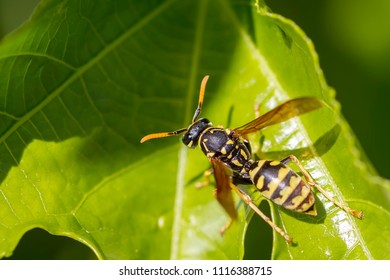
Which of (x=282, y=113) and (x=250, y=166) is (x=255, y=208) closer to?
(x=250, y=166)

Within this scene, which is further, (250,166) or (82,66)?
(250,166)

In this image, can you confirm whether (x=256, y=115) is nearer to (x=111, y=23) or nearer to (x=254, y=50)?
(x=254, y=50)

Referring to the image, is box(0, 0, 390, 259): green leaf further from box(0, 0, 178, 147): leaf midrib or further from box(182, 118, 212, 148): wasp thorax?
box(182, 118, 212, 148): wasp thorax

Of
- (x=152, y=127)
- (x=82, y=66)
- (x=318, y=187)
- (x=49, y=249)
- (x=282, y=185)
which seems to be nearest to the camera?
(x=318, y=187)

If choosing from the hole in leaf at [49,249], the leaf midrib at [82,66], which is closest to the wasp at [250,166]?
the leaf midrib at [82,66]

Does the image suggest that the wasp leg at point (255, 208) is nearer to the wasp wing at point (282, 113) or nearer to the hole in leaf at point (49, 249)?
the wasp wing at point (282, 113)

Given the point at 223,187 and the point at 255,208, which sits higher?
the point at 223,187

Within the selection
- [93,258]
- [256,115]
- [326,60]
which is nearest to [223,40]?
[256,115]

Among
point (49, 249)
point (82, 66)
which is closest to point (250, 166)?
point (82, 66)

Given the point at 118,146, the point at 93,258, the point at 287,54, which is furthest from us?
the point at 93,258
